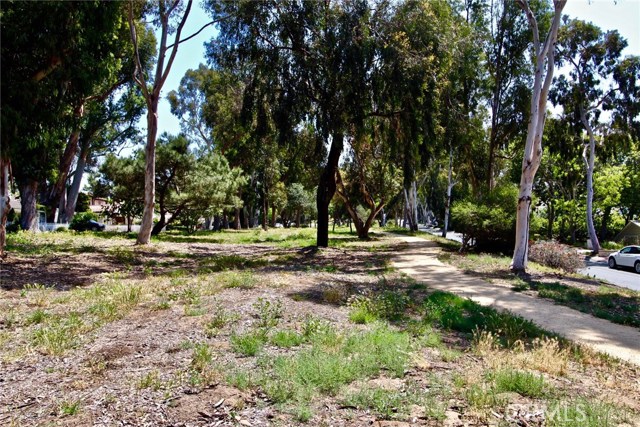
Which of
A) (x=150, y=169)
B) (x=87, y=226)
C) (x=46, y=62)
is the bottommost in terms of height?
(x=87, y=226)

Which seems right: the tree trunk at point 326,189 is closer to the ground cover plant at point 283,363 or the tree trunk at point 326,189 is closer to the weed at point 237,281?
the weed at point 237,281

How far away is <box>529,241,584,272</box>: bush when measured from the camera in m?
15.0

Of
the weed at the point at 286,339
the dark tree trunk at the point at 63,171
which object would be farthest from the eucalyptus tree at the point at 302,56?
the weed at the point at 286,339

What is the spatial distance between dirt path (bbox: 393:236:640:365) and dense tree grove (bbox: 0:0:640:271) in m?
3.07

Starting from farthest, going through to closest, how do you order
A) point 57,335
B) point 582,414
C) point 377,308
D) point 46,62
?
1. point 46,62
2. point 377,308
3. point 57,335
4. point 582,414

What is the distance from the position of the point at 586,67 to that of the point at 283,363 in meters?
30.9

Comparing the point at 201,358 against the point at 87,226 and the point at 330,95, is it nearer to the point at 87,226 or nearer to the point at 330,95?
the point at 330,95

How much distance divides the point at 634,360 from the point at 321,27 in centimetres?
1544

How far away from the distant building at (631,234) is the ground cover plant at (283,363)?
39.2m

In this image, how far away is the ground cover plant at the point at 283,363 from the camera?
344cm

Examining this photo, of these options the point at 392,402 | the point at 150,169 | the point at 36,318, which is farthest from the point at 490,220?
the point at 36,318

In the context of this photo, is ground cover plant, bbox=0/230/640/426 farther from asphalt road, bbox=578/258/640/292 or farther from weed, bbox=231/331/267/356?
asphalt road, bbox=578/258/640/292

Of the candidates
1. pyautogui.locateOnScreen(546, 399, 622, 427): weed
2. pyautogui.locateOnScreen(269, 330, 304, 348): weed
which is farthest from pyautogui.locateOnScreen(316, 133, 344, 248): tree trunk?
pyautogui.locateOnScreen(546, 399, 622, 427): weed

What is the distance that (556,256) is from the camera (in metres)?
15.8
